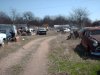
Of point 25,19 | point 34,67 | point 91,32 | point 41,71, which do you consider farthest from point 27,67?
point 25,19

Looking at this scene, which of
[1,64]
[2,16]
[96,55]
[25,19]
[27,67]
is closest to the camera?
[27,67]

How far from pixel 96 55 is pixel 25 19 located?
105 m

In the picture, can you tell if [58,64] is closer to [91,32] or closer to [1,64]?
[1,64]

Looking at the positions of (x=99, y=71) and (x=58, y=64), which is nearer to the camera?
(x=99, y=71)

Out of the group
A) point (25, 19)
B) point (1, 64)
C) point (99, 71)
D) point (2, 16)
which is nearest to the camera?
point (99, 71)

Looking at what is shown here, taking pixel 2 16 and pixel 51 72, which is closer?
pixel 51 72

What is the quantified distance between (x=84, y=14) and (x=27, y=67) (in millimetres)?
63372

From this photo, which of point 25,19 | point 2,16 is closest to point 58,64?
point 2,16

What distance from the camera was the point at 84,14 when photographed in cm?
7388

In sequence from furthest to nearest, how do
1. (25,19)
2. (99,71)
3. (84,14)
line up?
(25,19) → (84,14) → (99,71)

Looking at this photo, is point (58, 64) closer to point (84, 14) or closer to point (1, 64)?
point (1, 64)

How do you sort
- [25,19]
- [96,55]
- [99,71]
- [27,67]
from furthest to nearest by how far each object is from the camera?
[25,19]
[96,55]
[27,67]
[99,71]

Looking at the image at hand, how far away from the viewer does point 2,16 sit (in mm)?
105375

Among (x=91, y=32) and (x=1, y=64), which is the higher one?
(x=91, y=32)
